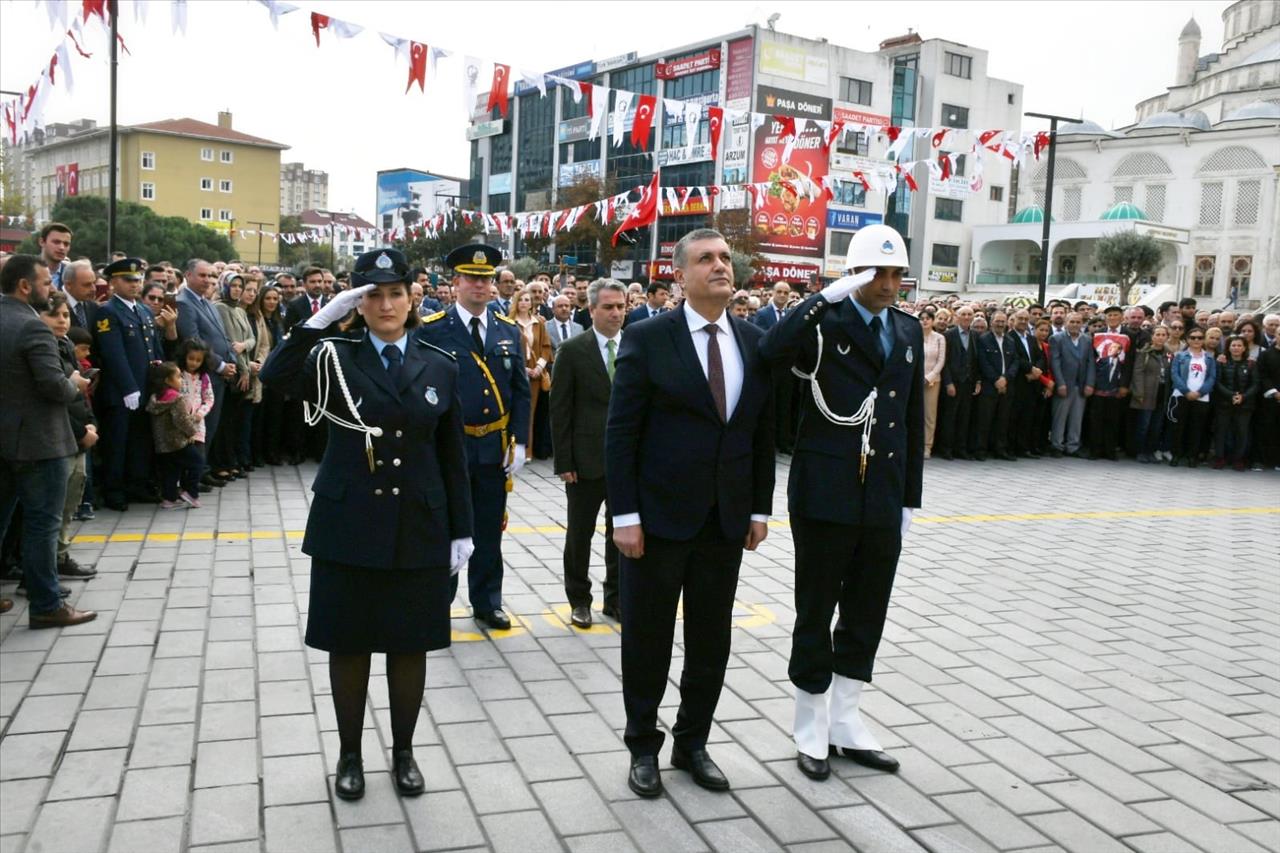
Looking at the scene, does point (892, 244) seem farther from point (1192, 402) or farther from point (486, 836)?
point (1192, 402)

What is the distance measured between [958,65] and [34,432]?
70911 mm

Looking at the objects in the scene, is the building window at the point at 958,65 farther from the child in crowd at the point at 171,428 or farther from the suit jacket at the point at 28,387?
the suit jacket at the point at 28,387

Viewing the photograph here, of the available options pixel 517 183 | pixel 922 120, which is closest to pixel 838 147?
pixel 922 120

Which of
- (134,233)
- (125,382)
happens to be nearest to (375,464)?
(125,382)

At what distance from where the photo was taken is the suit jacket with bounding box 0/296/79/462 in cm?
548

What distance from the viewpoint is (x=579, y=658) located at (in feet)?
17.8

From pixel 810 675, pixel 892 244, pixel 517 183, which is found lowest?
pixel 810 675

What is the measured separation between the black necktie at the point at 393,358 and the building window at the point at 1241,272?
70.8 meters

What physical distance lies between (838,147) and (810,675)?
5993cm

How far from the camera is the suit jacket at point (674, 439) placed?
3.88m

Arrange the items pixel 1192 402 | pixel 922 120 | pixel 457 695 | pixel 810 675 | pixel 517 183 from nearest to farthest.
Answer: pixel 810 675
pixel 457 695
pixel 1192 402
pixel 922 120
pixel 517 183

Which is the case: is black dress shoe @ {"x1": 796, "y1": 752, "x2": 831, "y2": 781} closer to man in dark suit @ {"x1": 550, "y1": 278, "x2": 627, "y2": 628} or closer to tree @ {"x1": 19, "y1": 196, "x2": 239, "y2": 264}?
man in dark suit @ {"x1": 550, "y1": 278, "x2": 627, "y2": 628}

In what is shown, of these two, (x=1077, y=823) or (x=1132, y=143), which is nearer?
(x=1077, y=823)

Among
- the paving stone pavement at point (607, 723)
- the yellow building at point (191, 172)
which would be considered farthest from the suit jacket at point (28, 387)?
the yellow building at point (191, 172)
